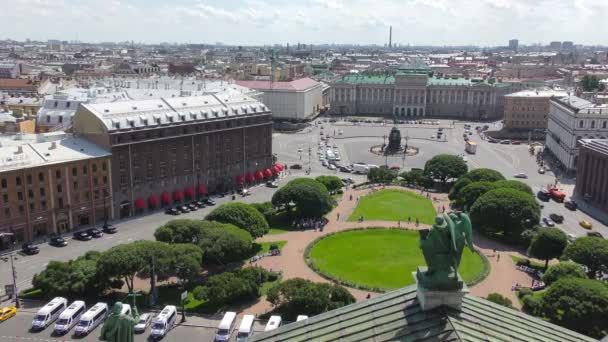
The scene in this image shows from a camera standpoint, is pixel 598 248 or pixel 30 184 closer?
pixel 598 248

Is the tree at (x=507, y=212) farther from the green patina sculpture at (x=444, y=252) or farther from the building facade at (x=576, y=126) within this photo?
the green patina sculpture at (x=444, y=252)

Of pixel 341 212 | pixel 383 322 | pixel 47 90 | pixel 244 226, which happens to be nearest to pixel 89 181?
pixel 244 226

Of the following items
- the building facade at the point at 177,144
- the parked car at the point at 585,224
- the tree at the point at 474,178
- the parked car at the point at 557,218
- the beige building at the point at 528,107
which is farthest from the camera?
the beige building at the point at 528,107

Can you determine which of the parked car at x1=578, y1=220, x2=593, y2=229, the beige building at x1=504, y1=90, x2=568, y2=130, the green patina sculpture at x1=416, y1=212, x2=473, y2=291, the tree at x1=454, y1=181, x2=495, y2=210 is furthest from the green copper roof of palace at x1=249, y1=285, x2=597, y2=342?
the beige building at x1=504, y1=90, x2=568, y2=130

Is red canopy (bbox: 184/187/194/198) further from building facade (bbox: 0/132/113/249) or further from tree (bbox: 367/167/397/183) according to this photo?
tree (bbox: 367/167/397/183)

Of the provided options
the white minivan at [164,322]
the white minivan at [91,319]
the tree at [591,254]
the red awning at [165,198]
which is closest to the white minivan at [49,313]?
the white minivan at [91,319]

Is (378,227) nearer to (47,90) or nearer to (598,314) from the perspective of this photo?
(598,314)
